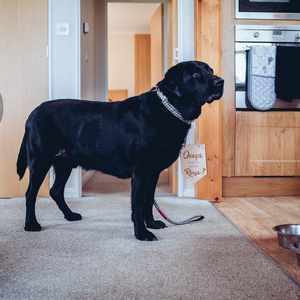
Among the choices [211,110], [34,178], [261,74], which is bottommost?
[34,178]

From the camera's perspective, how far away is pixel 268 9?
3172mm

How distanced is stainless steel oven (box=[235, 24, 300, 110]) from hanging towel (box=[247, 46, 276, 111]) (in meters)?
0.05

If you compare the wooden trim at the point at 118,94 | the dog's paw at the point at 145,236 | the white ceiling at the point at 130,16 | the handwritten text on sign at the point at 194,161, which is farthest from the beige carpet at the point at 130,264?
the wooden trim at the point at 118,94

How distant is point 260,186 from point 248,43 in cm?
103

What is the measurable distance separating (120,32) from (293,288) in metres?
8.54

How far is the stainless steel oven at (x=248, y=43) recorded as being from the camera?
3.13 metres

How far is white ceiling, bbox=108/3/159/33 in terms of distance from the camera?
7.08 meters

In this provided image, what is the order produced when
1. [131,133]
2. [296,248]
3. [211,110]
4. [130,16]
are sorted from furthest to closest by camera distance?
[130,16] < [211,110] < [131,133] < [296,248]

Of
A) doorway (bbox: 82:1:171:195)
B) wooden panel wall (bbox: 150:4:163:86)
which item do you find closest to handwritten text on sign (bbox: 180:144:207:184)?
wooden panel wall (bbox: 150:4:163:86)

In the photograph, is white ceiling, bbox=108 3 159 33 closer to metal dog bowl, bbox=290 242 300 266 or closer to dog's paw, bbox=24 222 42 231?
dog's paw, bbox=24 222 42 231

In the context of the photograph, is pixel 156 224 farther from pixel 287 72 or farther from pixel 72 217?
pixel 287 72

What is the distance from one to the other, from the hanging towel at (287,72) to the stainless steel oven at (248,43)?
0.07m

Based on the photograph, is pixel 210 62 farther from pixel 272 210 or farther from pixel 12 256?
pixel 12 256

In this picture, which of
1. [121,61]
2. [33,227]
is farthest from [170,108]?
[121,61]
